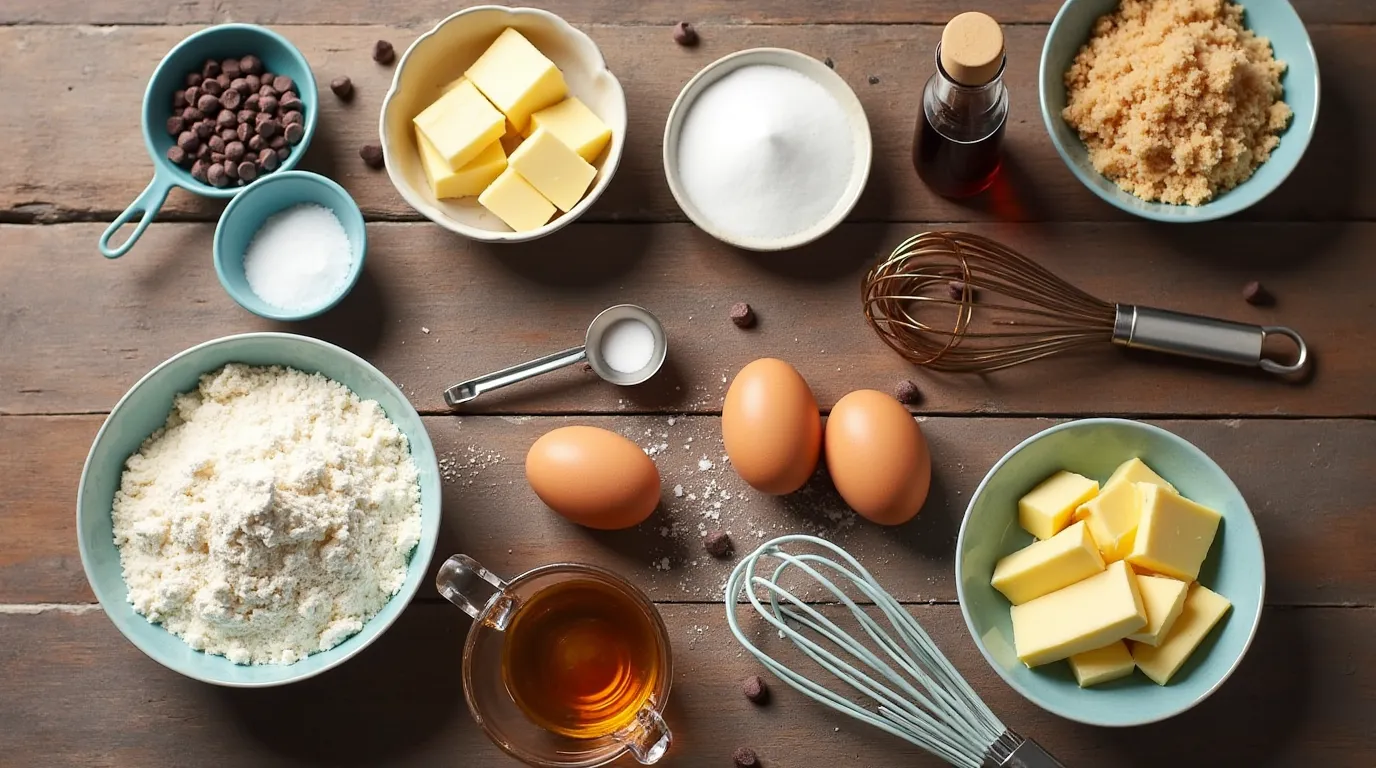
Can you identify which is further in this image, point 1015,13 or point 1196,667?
point 1015,13

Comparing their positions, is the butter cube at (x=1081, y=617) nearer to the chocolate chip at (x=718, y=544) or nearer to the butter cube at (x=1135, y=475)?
the butter cube at (x=1135, y=475)

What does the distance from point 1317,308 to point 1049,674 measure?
24.3 inches

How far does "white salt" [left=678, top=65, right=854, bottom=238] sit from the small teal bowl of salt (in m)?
0.46

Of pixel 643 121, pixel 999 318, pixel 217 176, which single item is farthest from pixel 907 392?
pixel 217 176

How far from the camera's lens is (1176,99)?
50.7 inches

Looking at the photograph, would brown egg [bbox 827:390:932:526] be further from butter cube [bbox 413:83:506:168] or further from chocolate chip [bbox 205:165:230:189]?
chocolate chip [bbox 205:165:230:189]

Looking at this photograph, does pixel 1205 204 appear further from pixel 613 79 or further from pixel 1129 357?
pixel 613 79

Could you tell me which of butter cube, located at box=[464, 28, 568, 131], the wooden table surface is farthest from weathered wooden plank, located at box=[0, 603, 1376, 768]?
butter cube, located at box=[464, 28, 568, 131]

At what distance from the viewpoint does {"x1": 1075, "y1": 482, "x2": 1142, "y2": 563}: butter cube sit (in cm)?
123

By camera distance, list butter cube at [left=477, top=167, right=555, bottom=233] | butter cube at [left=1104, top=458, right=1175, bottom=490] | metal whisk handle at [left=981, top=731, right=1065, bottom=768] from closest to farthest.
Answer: metal whisk handle at [left=981, top=731, right=1065, bottom=768] < butter cube at [left=1104, top=458, right=1175, bottom=490] < butter cube at [left=477, top=167, right=555, bottom=233]

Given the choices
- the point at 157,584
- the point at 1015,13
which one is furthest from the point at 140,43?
the point at 1015,13

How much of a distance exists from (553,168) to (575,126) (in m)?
0.07

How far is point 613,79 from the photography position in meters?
1.39

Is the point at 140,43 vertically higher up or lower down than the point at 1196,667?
higher up
